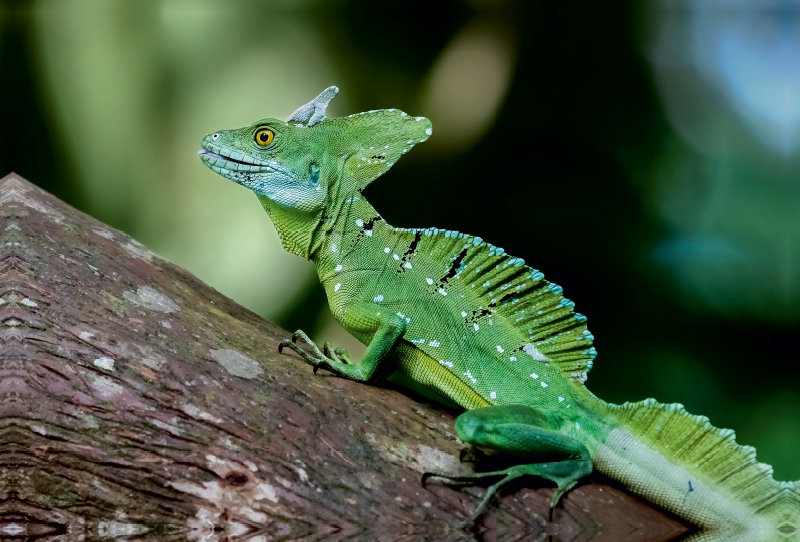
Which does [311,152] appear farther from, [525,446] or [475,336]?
[525,446]

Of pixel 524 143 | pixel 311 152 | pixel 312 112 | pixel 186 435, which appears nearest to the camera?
pixel 186 435

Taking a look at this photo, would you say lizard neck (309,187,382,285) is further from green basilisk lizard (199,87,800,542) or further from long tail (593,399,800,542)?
long tail (593,399,800,542)

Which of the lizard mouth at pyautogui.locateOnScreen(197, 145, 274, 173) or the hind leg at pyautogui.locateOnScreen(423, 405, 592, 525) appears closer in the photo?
the hind leg at pyautogui.locateOnScreen(423, 405, 592, 525)

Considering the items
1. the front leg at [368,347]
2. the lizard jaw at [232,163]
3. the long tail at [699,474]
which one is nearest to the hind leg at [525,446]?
the long tail at [699,474]

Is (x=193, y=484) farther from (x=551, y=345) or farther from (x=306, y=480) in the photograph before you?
(x=551, y=345)

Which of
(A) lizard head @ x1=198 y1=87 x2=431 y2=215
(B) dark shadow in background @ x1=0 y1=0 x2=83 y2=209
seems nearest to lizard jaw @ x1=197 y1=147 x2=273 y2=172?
(A) lizard head @ x1=198 y1=87 x2=431 y2=215

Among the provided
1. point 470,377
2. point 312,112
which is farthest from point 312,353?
point 312,112

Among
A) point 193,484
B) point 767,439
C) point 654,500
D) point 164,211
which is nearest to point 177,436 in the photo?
point 193,484
